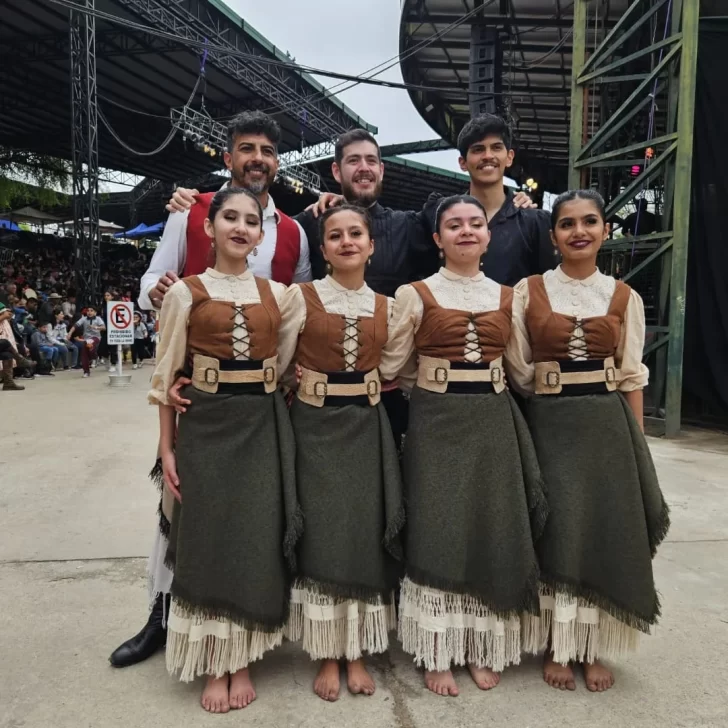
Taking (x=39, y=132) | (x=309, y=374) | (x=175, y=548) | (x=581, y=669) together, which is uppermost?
(x=39, y=132)

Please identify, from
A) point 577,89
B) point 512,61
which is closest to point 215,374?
point 577,89

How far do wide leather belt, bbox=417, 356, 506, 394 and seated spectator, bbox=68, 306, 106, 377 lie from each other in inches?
414

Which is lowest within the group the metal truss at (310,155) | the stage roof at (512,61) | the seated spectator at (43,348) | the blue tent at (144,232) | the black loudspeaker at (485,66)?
the seated spectator at (43,348)

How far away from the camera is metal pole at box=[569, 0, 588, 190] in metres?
6.38

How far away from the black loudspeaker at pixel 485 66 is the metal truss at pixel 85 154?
7.96m

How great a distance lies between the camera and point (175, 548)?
1.98 metres

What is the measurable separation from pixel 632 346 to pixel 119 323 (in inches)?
345

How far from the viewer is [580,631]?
2055 millimetres

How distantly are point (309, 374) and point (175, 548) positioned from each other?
0.73m

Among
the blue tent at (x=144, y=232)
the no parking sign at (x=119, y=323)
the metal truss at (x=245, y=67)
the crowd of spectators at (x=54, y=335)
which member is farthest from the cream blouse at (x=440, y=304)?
the blue tent at (x=144, y=232)

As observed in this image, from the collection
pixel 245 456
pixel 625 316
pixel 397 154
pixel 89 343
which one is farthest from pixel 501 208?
pixel 397 154

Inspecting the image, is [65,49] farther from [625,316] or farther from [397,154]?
[625,316]

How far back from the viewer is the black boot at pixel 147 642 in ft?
7.01

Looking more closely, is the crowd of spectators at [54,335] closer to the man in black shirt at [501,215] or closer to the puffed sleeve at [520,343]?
the man in black shirt at [501,215]
